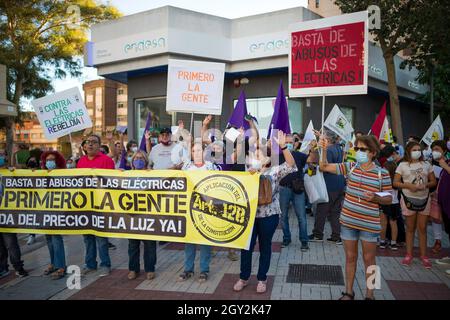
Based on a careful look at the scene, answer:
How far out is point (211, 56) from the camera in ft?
45.3

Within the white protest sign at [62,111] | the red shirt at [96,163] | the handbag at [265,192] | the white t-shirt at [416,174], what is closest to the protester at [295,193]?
the white t-shirt at [416,174]

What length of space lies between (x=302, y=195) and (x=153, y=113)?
10.4m

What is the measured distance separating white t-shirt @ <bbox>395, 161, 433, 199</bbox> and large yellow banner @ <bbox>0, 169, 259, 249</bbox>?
7.80 feet

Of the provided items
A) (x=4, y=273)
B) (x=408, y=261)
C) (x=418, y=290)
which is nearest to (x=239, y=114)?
(x=408, y=261)

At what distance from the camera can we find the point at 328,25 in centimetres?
684

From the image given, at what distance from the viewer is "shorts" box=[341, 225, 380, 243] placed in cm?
428

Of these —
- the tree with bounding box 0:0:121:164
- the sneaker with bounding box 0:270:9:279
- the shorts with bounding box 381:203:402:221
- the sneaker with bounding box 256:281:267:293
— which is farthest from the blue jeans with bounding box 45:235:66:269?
the tree with bounding box 0:0:121:164

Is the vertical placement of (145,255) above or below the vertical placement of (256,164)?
below

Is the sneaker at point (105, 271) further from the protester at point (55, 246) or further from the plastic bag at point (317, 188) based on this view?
the plastic bag at point (317, 188)

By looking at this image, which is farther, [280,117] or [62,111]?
[62,111]

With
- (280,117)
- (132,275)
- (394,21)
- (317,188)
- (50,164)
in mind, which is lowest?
(132,275)

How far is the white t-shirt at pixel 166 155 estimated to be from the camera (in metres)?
6.76

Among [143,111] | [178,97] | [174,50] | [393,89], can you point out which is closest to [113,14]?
[143,111]

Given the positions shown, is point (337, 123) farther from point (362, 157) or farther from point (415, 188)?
point (362, 157)
